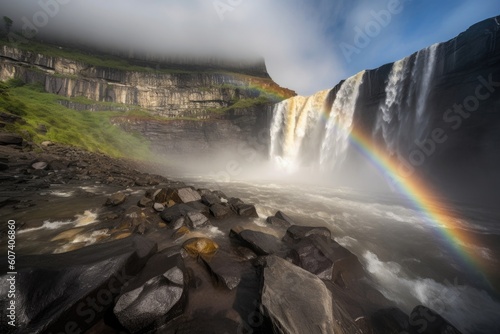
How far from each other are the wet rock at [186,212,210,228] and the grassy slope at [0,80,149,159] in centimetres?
2352

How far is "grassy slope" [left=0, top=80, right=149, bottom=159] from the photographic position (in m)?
22.6

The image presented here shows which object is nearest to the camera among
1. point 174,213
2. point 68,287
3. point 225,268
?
point 68,287

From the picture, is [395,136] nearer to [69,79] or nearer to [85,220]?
[85,220]

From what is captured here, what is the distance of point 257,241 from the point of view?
5809mm

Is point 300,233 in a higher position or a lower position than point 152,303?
higher

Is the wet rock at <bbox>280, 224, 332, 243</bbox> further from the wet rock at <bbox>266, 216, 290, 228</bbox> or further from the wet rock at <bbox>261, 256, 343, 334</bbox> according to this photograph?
the wet rock at <bbox>261, 256, 343, 334</bbox>

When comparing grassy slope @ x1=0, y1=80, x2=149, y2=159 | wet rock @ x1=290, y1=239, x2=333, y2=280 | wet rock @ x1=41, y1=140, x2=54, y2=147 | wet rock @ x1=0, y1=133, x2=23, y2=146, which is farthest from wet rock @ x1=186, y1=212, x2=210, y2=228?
grassy slope @ x1=0, y1=80, x2=149, y2=159

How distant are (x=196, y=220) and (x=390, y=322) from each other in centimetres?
596

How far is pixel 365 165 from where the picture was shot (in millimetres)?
27734

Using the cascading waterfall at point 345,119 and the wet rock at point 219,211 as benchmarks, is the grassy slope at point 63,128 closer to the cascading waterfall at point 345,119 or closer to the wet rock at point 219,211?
the wet rock at point 219,211

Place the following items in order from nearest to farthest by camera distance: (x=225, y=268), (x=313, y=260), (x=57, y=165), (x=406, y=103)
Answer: (x=225, y=268) → (x=313, y=260) → (x=57, y=165) → (x=406, y=103)

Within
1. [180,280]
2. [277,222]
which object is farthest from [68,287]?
[277,222]

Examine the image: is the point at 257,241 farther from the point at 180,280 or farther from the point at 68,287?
the point at 68,287

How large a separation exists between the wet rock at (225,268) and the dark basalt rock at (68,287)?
1.55m
